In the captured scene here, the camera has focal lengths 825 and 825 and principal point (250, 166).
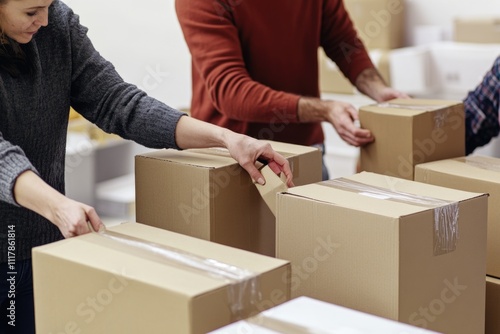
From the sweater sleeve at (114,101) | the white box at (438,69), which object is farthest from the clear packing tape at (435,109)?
the white box at (438,69)

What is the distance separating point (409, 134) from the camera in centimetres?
184

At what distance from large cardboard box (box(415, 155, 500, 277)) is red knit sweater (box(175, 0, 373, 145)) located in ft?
1.48

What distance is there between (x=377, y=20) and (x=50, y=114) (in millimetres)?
2555

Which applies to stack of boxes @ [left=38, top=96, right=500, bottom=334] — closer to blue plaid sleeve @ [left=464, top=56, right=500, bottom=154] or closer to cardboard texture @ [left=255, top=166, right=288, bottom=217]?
cardboard texture @ [left=255, top=166, right=288, bottom=217]

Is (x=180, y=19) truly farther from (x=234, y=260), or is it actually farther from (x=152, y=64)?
(x=152, y=64)

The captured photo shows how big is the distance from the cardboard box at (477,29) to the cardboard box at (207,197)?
7.23ft

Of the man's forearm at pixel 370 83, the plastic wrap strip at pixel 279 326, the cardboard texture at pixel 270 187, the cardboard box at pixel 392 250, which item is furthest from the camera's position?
the man's forearm at pixel 370 83

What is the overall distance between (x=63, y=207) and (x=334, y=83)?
277 cm

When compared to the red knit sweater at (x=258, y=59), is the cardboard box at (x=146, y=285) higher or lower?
lower

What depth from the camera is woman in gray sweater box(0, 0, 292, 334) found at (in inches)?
60.2

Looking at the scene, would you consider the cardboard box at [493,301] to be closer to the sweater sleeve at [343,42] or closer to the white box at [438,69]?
the sweater sleeve at [343,42]

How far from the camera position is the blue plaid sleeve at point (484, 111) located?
2.13m

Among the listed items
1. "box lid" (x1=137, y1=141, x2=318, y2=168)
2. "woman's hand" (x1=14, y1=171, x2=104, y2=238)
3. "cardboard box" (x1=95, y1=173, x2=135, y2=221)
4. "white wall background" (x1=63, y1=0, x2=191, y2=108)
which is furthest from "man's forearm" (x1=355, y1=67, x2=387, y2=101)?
"white wall background" (x1=63, y1=0, x2=191, y2=108)

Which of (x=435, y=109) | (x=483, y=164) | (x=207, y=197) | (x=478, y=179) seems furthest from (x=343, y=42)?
(x=207, y=197)
